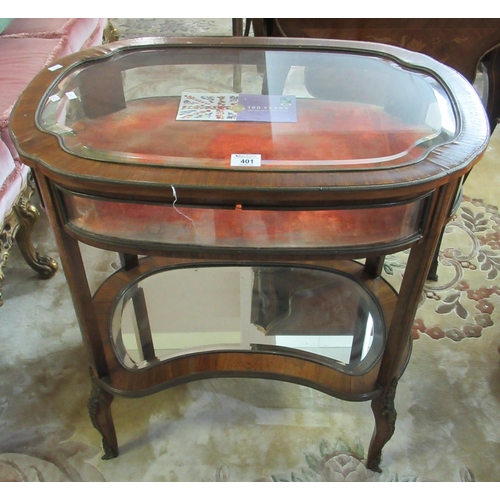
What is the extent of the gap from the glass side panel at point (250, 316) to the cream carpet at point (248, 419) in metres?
0.16

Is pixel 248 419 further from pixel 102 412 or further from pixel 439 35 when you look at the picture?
pixel 439 35

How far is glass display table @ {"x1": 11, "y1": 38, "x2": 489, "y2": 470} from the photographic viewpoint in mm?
641

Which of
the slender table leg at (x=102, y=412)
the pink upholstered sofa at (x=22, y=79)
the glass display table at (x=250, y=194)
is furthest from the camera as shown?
the pink upholstered sofa at (x=22, y=79)

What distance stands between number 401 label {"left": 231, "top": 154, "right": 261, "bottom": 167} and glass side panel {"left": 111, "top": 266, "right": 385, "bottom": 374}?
44cm

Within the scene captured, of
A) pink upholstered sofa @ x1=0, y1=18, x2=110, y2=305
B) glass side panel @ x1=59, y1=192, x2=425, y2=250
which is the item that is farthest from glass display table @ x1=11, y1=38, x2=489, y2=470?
pink upholstered sofa @ x1=0, y1=18, x2=110, y2=305

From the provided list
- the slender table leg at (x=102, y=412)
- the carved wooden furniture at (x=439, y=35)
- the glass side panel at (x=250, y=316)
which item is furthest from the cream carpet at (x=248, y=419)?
the carved wooden furniture at (x=439, y=35)

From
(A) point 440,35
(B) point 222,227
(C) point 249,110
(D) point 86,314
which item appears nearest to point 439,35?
(A) point 440,35

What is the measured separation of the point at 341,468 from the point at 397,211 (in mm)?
585

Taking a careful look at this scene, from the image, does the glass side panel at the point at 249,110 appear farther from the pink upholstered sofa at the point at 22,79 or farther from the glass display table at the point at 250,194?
the pink upholstered sofa at the point at 22,79

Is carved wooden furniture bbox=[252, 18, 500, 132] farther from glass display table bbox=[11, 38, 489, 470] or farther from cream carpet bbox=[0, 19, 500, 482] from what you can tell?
cream carpet bbox=[0, 19, 500, 482]

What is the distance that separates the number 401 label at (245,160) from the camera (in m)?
0.66

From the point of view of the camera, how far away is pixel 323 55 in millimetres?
1035

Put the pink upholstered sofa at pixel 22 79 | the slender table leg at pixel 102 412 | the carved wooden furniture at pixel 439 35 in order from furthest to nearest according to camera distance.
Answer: the carved wooden furniture at pixel 439 35 → the pink upholstered sofa at pixel 22 79 → the slender table leg at pixel 102 412

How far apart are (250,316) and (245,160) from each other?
0.50 meters
